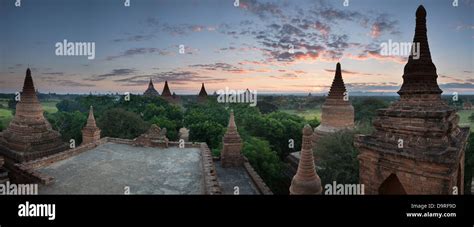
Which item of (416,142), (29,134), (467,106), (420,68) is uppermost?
(420,68)

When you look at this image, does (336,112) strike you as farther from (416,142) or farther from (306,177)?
(306,177)

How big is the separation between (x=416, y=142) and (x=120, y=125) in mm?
24957

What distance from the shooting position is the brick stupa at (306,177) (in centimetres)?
660

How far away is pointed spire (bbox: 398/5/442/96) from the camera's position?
809 cm

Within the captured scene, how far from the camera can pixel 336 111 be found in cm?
1906

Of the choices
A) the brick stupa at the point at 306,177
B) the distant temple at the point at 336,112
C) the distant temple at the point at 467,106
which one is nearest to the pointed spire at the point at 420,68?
the brick stupa at the point at 306,177

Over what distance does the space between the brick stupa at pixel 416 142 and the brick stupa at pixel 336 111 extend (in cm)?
1003

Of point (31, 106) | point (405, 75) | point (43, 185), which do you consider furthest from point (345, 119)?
point (31, 106)

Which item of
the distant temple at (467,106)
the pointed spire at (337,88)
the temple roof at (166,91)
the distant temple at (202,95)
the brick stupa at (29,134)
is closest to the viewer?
the brick stupa at (29,134)

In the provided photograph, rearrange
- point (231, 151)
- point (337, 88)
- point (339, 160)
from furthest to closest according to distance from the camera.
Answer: point (337, 88) → point (231, 151) → point (339, 160)

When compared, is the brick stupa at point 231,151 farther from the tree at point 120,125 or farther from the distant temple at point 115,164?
the tree at point 120,125

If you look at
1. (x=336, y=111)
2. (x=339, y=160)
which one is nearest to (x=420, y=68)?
(x=339, y=160)

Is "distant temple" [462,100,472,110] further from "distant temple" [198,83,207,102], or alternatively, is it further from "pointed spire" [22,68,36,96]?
"distant temple" [198,83,207,102]

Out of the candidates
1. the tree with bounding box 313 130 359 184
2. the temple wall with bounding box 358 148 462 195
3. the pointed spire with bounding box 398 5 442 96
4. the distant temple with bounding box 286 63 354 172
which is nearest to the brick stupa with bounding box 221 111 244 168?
the distant temple with bounding box 286 63 354 172
